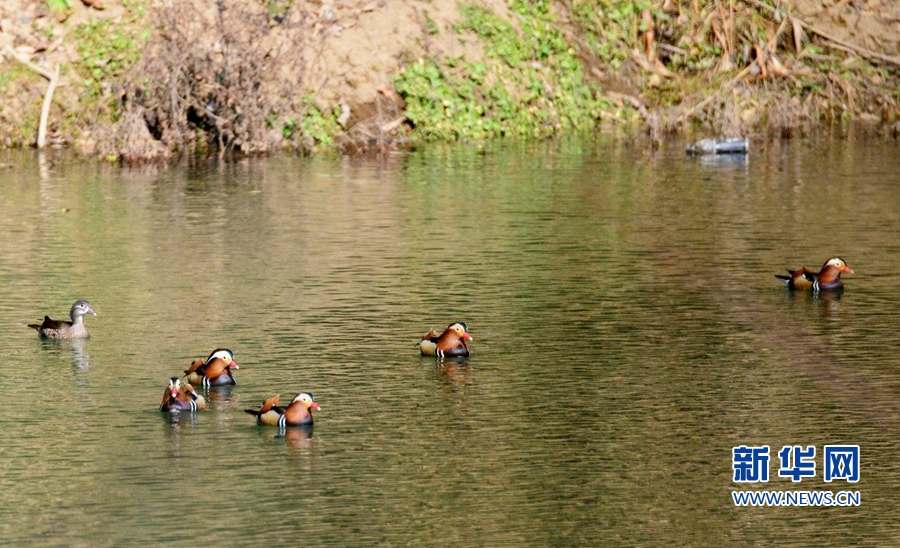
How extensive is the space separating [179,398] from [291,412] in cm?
106

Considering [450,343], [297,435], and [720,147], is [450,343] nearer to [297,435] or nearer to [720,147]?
[297,435]

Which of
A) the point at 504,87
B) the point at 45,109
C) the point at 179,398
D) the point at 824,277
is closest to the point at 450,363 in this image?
the point at 179,398

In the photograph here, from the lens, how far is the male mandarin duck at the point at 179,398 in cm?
1264

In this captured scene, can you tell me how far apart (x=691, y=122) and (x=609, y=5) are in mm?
4598

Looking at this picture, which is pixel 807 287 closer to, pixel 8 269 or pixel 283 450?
pixel 283 450

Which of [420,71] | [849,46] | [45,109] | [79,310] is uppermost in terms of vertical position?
[849,46]

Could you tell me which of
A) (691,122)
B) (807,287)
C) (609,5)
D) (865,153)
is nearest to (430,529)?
(807,287)

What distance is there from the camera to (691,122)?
36.3m

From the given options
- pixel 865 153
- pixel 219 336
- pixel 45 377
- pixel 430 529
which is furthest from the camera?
pixel 865 153

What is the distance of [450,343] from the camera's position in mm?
14555

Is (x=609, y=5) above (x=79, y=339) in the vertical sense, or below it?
Answer: above

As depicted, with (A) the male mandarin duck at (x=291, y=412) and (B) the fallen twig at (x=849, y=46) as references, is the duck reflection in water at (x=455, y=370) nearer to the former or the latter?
(A) the male mandarin duck at (x=291, y=412)

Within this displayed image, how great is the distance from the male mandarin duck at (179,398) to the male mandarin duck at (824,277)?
24.8ft

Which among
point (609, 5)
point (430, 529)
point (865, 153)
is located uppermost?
point (609, 5)
